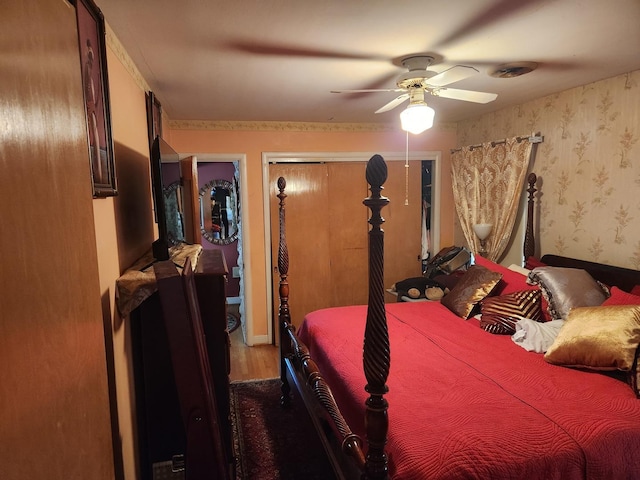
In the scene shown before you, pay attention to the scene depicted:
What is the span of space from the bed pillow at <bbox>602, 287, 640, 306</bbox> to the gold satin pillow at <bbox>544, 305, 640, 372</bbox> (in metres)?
0.17

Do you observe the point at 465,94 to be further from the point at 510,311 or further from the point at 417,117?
the point at 510,311

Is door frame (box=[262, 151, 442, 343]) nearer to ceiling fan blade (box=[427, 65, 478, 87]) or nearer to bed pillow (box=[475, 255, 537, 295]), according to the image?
bed pillow (box=[475, 255, 537, 295])

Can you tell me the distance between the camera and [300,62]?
2.27 metres

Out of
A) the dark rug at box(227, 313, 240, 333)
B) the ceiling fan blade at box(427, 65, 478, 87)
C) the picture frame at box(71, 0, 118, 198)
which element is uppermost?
the ceiling fan blade at box(427, 65, 478, 87)

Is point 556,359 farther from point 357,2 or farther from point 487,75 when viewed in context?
point 357,2

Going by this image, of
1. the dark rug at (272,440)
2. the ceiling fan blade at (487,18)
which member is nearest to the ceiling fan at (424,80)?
the ceiling fan blade at (487,18)

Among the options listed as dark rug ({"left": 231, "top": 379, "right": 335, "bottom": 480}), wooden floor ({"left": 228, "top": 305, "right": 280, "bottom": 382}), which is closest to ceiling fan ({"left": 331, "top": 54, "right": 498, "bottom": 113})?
dark rug ({"left": 231, "top": 379, "right": 335, "bottom": 480})

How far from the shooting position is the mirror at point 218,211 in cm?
576

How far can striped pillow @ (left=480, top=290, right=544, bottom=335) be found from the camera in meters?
2.69

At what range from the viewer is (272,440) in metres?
2.74

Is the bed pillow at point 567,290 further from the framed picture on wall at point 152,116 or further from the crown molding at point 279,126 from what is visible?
the framed picture on wall at point 152,116

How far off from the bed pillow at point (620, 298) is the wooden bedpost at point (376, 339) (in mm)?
1729

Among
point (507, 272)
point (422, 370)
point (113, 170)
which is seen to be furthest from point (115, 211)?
point (507, 272)

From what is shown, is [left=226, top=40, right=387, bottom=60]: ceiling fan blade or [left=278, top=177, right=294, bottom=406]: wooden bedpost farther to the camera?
[left=278, top=177, right=294, bottom=406]: wooden bedpost
